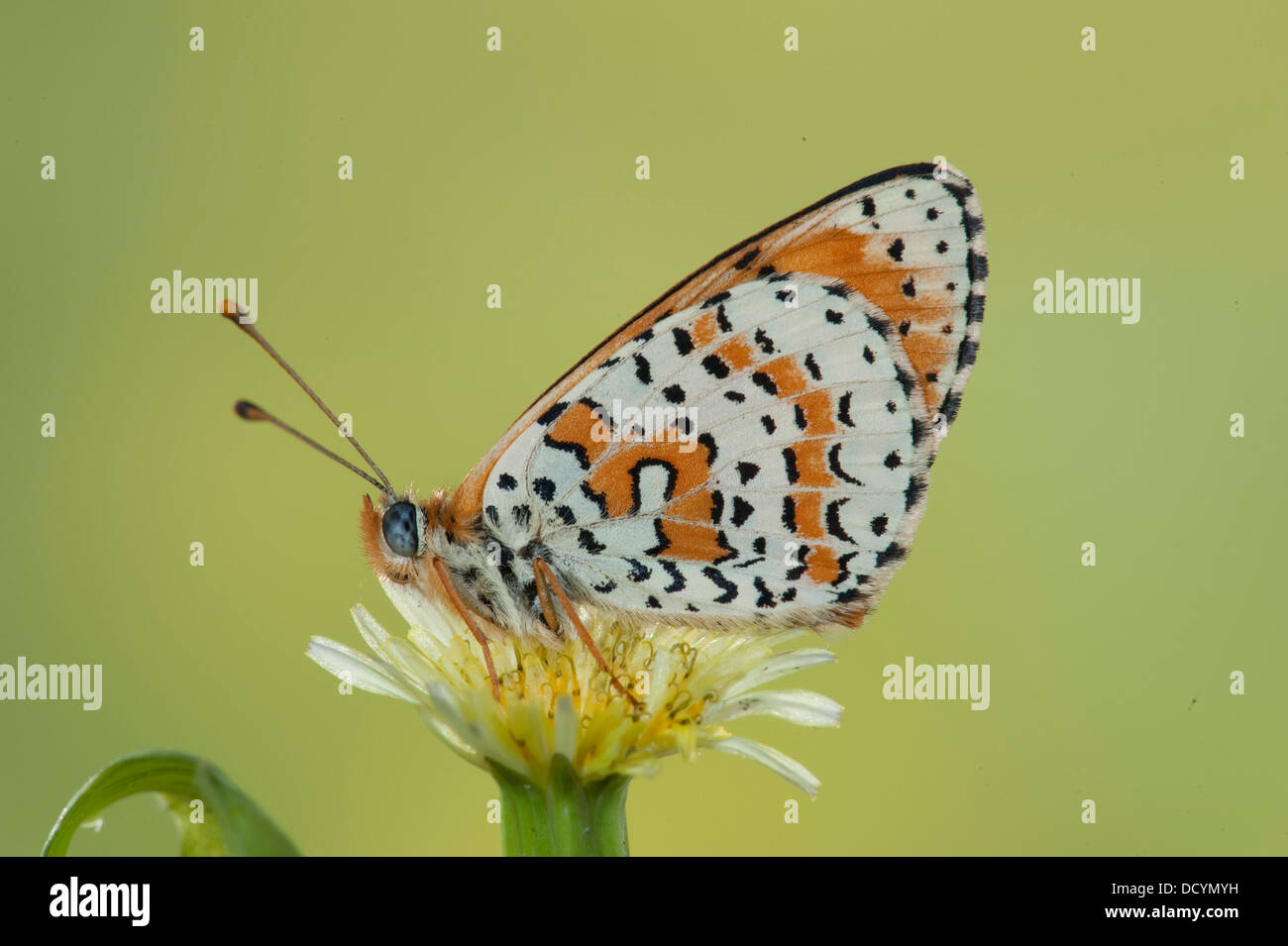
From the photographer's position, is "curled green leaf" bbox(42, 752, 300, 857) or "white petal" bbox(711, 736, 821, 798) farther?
"white petal" bbox(711, 736, 821, 798)

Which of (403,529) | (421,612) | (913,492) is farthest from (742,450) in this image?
(421,612)

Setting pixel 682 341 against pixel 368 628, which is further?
pixel 368 628

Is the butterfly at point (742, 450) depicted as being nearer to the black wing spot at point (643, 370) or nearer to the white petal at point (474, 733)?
the black wing spot at point (643, 370)

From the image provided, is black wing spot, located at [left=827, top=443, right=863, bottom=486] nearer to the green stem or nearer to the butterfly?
the butterfly

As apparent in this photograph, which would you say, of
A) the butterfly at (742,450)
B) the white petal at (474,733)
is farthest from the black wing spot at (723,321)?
the white petal at (474,733)

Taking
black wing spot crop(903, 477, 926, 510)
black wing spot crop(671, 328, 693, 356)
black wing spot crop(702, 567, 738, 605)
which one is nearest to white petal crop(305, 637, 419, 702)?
black wing spot crop(702, 567, 738, 605)

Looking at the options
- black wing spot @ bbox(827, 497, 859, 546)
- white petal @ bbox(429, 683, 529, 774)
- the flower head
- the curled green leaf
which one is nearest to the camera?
the curled green leaf

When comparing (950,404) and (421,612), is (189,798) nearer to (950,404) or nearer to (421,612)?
(421,612)
